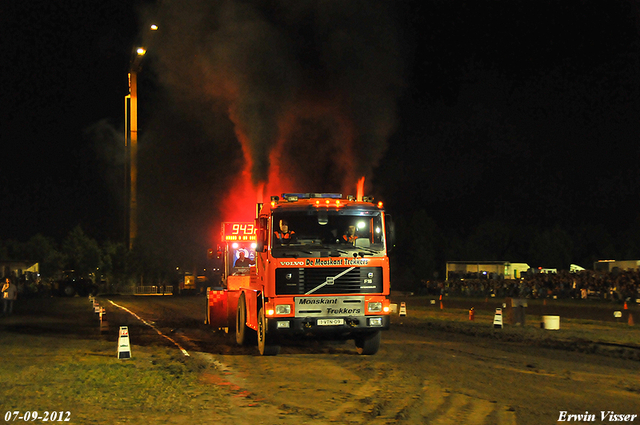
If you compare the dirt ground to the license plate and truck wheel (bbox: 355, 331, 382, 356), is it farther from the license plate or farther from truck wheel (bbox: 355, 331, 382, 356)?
the license plate

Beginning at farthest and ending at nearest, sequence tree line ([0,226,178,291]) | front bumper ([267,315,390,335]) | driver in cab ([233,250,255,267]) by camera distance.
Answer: tree line ([0,226,178,291]), driver in cab ([233,250,255,267]), front bumper ([267,315,390,335])

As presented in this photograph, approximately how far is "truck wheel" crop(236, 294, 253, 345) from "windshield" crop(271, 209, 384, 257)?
309 cm

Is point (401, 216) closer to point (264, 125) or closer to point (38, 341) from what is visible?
point (264, 125)

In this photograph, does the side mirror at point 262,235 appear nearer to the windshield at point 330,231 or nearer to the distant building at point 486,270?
the windshield at point 330,231

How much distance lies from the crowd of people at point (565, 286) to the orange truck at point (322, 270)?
2828 cm

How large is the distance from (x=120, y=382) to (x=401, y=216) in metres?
104

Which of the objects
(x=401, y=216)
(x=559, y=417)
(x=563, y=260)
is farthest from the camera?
(x=401, y=216)

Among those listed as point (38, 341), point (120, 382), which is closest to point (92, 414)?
point (120, 382)

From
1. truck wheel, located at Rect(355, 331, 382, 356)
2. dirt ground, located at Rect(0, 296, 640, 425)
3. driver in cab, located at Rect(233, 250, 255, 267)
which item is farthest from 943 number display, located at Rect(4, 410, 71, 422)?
driver in cab, located at Rect(233, 250, 255, 267)

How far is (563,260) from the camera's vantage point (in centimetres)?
9281

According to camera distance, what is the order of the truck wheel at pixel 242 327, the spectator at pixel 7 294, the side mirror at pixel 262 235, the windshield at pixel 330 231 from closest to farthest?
1. the windshield at pixel 330 231
2. the side mirror at pixel 262 235
3. the truck wheel at pixel 242 327
4. the spectator at pixel 7 294

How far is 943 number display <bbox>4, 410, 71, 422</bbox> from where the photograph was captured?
8.42m

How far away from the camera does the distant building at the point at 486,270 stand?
65375mm

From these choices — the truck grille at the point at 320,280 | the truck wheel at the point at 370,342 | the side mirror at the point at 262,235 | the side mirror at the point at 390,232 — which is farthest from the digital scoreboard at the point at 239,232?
the side mirror at the point at 390,232
